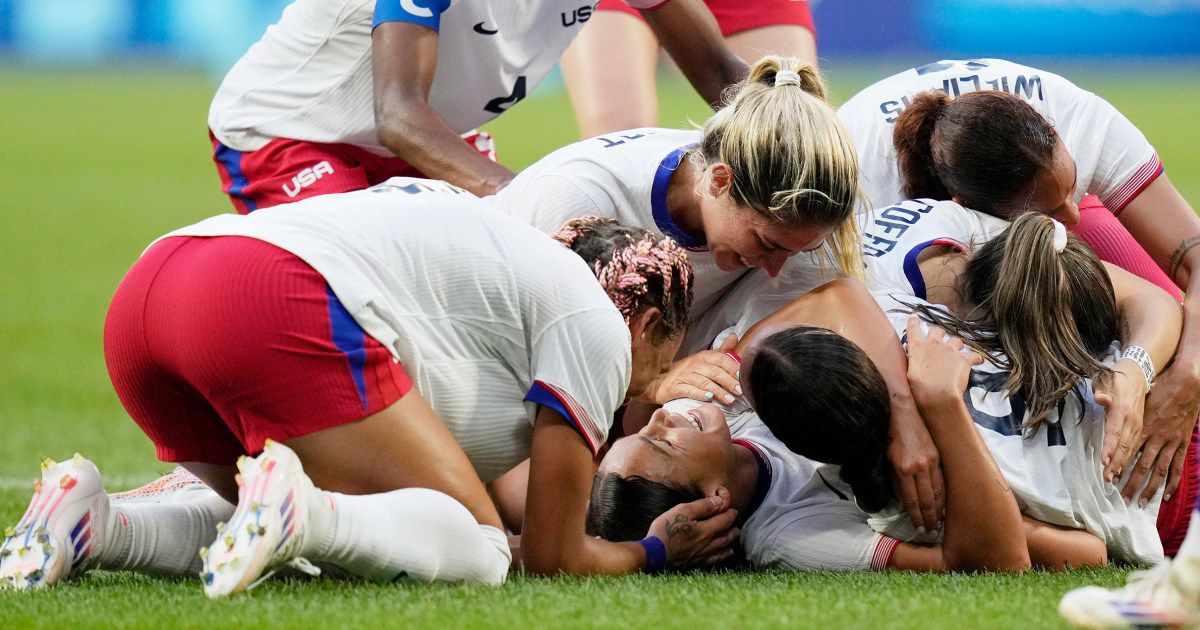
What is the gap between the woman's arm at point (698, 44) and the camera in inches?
151

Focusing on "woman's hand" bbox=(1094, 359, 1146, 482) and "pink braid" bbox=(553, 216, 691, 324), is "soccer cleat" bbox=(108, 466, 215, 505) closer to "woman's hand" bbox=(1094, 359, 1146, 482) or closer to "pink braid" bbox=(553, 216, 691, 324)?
"pink braid" bbox=(553, 216, 691, 324)

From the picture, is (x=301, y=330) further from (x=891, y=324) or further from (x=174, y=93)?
(x=174, y=93)

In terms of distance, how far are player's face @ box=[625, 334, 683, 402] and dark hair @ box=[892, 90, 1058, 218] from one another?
113cm

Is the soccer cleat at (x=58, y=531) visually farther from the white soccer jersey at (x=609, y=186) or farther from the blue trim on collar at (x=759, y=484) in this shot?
the blue trim on collar at (x=759, y=484)

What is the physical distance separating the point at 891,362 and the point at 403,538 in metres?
1.23

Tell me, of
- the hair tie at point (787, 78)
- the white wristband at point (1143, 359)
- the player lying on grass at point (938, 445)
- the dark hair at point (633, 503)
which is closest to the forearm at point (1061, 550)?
the player lying on grass at point (938, 445)

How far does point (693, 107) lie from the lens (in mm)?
19000

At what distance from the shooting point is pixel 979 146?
10.6 feet

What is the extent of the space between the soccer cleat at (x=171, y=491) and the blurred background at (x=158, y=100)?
10.3 ft

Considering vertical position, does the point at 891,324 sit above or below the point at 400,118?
below

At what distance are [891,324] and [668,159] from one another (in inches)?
26.5

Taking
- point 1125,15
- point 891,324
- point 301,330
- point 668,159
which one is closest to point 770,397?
point 891,324

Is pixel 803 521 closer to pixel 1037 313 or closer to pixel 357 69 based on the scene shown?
pixel 1037 313

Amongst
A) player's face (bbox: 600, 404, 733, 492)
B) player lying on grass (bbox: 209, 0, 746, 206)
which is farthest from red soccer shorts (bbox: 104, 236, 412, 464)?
player lying on grass (bbox: 209, 0, 746, 206)
